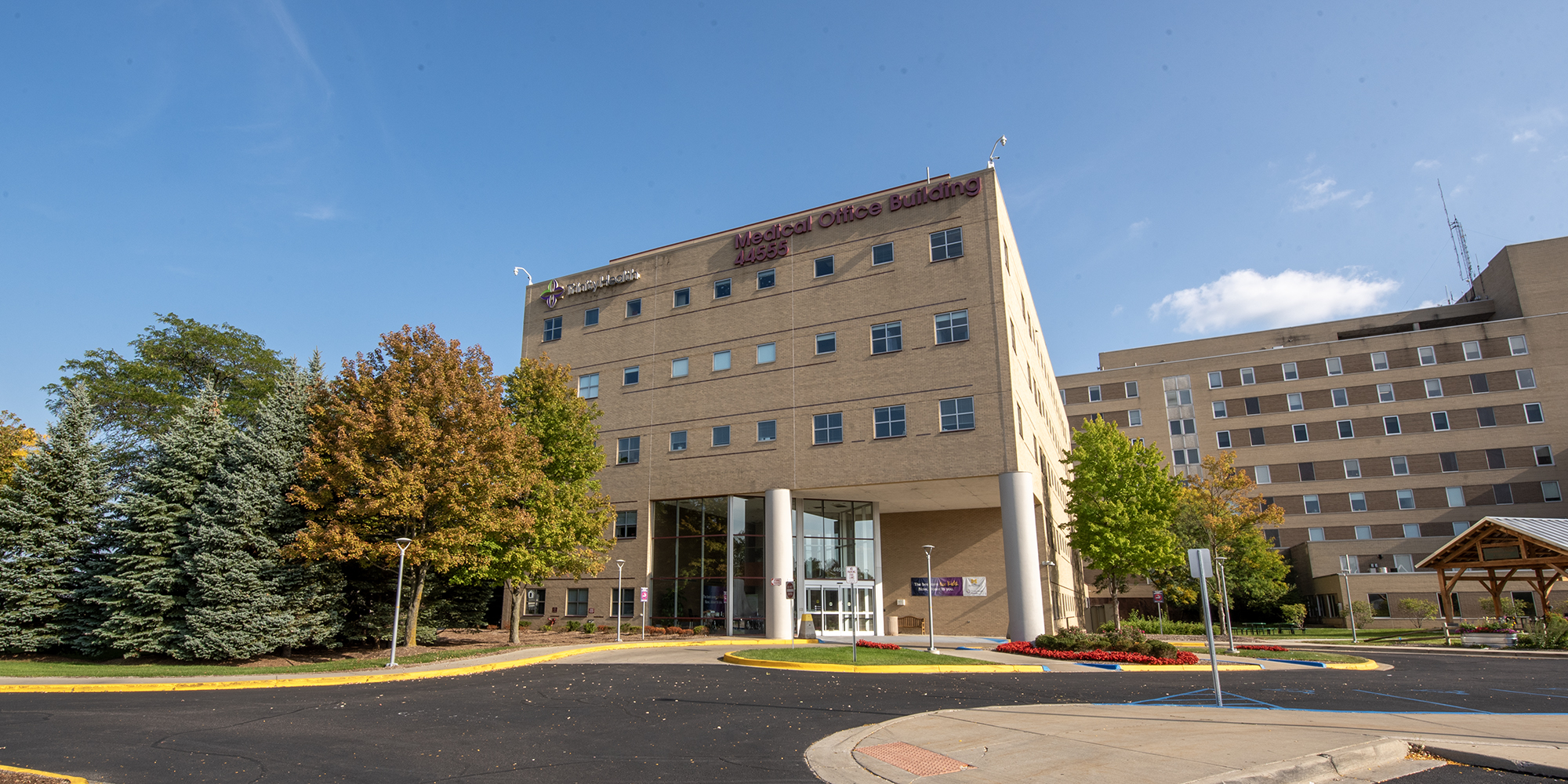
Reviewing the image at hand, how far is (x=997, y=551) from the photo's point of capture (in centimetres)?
4097

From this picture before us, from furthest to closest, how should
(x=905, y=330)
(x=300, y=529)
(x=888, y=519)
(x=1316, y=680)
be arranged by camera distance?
(x=888, y=519) → (x=905, y=330) → (x=300, y=529) → (x=1316, y=680)

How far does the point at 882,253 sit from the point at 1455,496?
179 feet

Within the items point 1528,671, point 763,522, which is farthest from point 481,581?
point 1528,671

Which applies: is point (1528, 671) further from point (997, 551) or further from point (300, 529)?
point (300, 529)

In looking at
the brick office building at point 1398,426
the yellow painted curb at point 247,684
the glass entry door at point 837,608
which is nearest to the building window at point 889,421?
the glass entry door at point 837,608

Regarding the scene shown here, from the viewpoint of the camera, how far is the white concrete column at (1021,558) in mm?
32344

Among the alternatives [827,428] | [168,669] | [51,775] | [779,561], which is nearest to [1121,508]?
[827,428]

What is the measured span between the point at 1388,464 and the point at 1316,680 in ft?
191

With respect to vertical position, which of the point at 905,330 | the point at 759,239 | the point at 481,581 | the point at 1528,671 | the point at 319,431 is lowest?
the point at 1528,671

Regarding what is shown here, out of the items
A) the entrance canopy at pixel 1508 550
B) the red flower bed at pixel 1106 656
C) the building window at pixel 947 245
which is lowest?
the red flower bed at pixel 1106 656

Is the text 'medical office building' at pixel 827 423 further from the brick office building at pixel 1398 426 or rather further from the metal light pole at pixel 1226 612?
the brick office building at pixel 1398 426

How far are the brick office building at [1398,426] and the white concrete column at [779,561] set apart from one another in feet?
135

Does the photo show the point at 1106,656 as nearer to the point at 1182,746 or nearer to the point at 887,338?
the point at 1182,746

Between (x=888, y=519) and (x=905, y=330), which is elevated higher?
(x=905, y=330)
